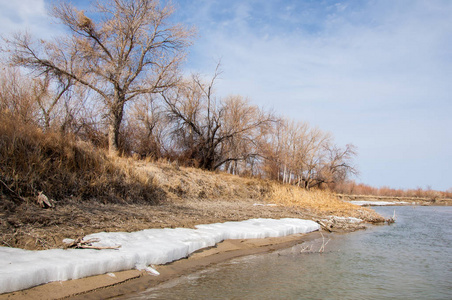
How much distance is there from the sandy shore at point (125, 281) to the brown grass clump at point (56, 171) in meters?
3.40

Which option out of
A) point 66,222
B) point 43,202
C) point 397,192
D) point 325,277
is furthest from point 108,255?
point 397,192

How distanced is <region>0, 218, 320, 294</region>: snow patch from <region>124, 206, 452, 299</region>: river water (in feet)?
2.10

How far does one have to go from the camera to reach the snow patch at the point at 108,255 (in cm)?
365

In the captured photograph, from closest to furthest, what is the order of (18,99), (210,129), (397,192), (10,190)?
1. (10,190)
2. (18,99)
3. (210,129)
4. (397,192)

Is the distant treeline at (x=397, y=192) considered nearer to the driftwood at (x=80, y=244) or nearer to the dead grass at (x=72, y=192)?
the dead grass at (x=72, y=192)

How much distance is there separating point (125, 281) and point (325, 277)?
143 inches

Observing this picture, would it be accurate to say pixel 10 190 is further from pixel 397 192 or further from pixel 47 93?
pixel 397 192

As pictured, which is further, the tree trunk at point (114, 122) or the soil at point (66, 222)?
the tree trunk at point (114, 122)

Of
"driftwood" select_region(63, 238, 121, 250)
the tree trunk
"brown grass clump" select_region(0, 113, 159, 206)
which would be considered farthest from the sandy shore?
the tree trunk

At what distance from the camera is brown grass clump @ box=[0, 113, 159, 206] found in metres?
7.43

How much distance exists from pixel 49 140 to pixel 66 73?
7487mm

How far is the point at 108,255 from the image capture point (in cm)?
460

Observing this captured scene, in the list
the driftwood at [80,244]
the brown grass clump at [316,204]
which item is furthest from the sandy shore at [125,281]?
the brown grass clump at [316,204]

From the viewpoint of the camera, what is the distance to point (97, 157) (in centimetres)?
1091
